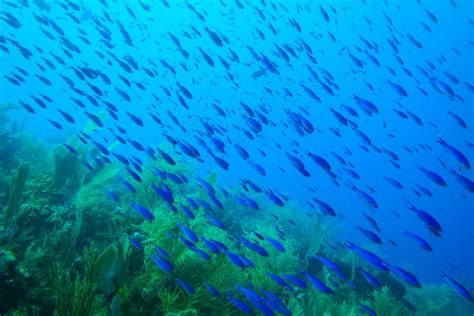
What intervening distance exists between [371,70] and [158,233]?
9458cm

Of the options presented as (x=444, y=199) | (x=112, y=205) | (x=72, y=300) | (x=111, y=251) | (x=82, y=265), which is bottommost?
(x=444, y=199)

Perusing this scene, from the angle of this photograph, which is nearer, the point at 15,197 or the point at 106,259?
the point at 106,259

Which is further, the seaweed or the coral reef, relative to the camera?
the seaweed

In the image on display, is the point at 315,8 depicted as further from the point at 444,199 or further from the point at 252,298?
the point at 444,199

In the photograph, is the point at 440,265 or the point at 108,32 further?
the point at 440,265

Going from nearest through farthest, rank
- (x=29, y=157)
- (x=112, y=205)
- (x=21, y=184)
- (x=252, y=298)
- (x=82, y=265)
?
1. (x=252, y=298)
2. (x=82, y=265)
3. (x=21, y=184)
4. (x=112, y=205)
5. (x=29, y=157)

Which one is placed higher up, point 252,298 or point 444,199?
point 252,298

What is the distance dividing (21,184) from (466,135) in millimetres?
131558

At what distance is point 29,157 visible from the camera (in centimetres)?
991

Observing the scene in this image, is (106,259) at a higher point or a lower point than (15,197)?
higher

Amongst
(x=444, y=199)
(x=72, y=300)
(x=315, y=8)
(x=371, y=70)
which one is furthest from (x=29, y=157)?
(x=444, y=199)

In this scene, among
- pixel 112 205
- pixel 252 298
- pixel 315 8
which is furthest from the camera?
pixel 315 8

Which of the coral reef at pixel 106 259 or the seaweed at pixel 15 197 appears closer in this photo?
the coral reef at pixel 106 259

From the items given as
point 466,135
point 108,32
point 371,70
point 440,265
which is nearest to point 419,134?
point 466,135
